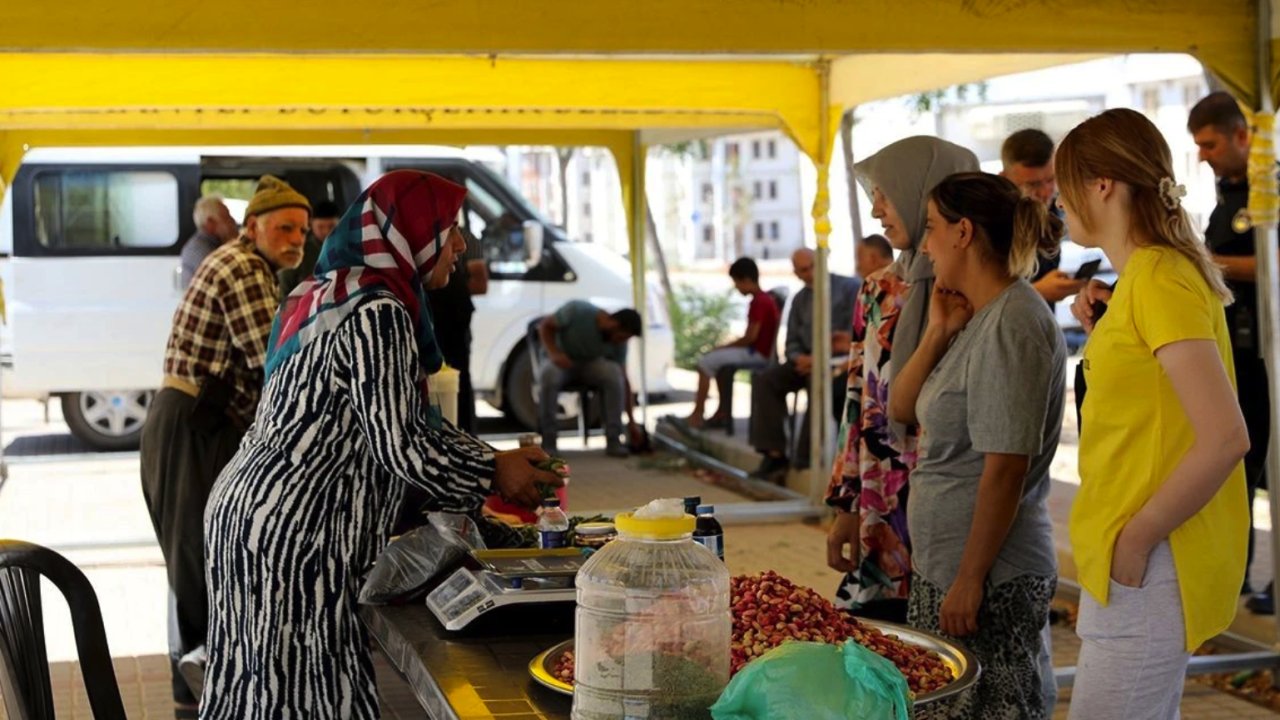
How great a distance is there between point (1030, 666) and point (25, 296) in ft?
35.9

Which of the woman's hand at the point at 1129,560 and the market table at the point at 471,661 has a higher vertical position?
the woman's hand at the point at 1129,560

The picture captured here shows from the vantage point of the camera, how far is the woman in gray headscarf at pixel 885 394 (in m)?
3.94

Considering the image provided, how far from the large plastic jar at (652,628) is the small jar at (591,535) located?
1.24 metres

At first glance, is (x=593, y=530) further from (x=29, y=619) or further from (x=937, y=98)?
(x=937, y=98)

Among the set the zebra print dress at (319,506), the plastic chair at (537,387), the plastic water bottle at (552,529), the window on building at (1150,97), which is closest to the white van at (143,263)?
the plastic chair at (537,387)

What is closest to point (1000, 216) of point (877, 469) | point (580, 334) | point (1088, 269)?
point (877, 469)

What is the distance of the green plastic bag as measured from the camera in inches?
78.9

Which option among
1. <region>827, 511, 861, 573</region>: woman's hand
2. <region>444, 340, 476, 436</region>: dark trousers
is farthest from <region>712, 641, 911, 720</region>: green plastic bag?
<region>444, 340, 476, 436</region>: dark trousers

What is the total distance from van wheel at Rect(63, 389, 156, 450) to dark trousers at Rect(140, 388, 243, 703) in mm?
7739

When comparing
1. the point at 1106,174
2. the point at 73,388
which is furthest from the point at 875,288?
the point at 73,388

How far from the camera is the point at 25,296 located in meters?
12.7

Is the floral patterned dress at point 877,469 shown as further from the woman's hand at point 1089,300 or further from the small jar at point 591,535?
the small jar at point 591,535

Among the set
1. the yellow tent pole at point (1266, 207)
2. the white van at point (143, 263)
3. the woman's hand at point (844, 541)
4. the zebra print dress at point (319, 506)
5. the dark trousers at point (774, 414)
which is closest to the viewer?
the zebra print dress at point (319, 506)

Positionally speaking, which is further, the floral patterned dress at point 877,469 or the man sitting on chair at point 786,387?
the man sitting on chair at point 786,387
